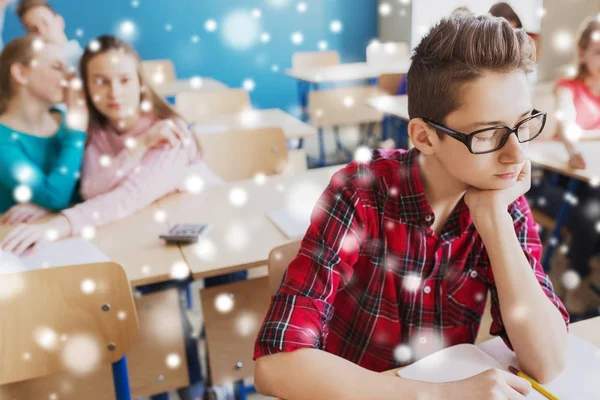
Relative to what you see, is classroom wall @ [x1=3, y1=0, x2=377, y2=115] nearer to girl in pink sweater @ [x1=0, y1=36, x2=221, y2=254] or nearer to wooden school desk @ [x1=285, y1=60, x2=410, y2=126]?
wooden school desk @ [x1=285, y1=60, x2=410, y2=126]

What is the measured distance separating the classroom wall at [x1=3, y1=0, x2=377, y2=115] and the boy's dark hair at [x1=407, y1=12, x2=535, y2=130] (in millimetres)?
5145

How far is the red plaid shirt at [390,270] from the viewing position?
954 mm

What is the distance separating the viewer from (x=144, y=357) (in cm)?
154

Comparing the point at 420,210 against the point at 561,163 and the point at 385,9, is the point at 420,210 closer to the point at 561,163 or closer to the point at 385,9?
the point at 561,163

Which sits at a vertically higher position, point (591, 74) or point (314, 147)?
point (591, 74)

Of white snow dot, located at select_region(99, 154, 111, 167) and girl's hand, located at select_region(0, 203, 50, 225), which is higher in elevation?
white snow dot, located at select_region(99, 154, 111, 167)

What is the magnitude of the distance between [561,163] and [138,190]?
66.4 inches

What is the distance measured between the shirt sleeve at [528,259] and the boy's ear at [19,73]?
69.4 inches

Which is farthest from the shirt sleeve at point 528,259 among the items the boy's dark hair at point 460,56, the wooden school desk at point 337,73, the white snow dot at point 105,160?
the wooden school desk at point 337,73

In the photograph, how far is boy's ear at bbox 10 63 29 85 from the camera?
1.95 metres

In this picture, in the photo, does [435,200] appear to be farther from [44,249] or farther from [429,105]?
[44,249]

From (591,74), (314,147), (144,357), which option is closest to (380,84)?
(314,147)

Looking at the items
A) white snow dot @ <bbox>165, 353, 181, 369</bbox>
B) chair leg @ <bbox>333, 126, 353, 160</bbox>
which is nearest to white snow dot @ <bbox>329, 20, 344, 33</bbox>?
chair leg @ <bbox>333, 126, 353, 160</bbox>

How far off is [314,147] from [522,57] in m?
4.54
